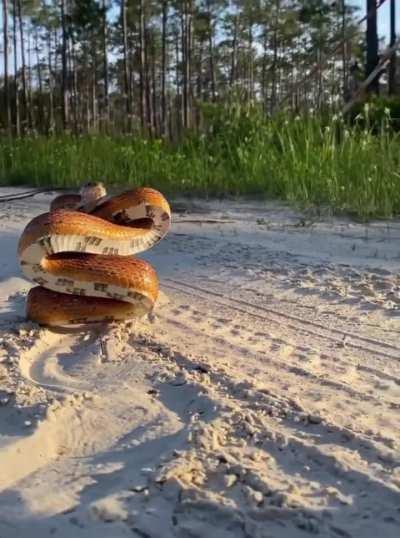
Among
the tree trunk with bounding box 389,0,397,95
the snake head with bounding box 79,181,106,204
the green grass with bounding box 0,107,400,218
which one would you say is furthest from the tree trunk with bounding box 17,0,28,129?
the snake head with bounding box 79,181,106,204

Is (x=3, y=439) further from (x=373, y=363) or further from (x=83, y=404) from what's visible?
(x=373, y=363)

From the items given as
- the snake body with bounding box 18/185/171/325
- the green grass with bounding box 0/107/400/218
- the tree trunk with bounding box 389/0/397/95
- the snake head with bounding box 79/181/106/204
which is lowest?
the snake body with bounding box 18/185/171/325

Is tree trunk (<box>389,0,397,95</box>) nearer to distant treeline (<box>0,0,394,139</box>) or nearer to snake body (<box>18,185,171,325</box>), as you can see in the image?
distant treeline (<box>0,0,394,139</box>)

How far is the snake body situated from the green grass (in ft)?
7.79

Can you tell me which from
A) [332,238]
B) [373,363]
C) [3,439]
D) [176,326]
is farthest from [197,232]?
[3,439]

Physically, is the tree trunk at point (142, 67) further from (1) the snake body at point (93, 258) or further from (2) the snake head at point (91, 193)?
(1) the snake body at point (93, 258)

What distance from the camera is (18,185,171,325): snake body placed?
231 cm

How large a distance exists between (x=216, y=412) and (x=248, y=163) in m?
4.68

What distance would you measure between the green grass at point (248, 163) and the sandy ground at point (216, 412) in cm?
155

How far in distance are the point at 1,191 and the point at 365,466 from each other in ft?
22.0

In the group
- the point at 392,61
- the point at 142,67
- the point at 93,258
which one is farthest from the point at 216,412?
the point at 142,67

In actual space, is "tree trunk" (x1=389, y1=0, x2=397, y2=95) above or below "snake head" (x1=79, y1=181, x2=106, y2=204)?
above

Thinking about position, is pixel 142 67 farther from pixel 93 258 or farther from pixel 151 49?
pixel 93 258

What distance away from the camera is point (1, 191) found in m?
7.49
